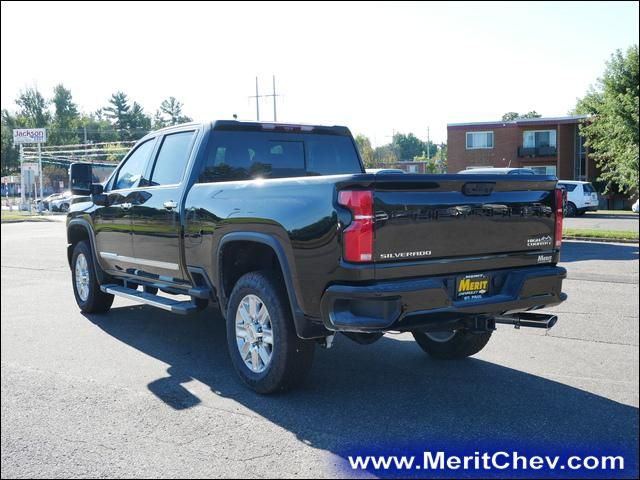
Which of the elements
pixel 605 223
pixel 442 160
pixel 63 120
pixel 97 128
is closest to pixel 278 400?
pixel 605 223

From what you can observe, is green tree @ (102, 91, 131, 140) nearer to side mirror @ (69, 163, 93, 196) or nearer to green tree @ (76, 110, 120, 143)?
green tree @ (76, 110, 120, 143)

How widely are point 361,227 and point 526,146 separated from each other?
1718 inches

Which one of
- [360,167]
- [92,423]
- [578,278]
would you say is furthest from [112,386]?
[578,278]

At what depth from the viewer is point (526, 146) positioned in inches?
1770

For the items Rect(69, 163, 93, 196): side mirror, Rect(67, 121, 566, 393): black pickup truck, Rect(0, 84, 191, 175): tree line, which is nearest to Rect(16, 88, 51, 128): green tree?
Rect(0, 84, 191, 175): tree line

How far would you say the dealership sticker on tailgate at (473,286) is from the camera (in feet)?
14.6

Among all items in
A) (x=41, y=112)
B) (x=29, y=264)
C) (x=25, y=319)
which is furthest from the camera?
(x=41, y=112)

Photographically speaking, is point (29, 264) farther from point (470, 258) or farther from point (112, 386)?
point (470, 258)

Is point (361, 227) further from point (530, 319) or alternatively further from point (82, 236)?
point (82, 236)

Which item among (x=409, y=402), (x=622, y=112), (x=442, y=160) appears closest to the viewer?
(x=409, y=402)

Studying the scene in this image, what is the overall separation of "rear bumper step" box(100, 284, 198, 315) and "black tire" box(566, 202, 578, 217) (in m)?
27.6

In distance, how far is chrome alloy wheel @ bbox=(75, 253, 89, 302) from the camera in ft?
26.1

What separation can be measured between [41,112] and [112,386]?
118ft

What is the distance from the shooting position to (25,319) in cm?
754
